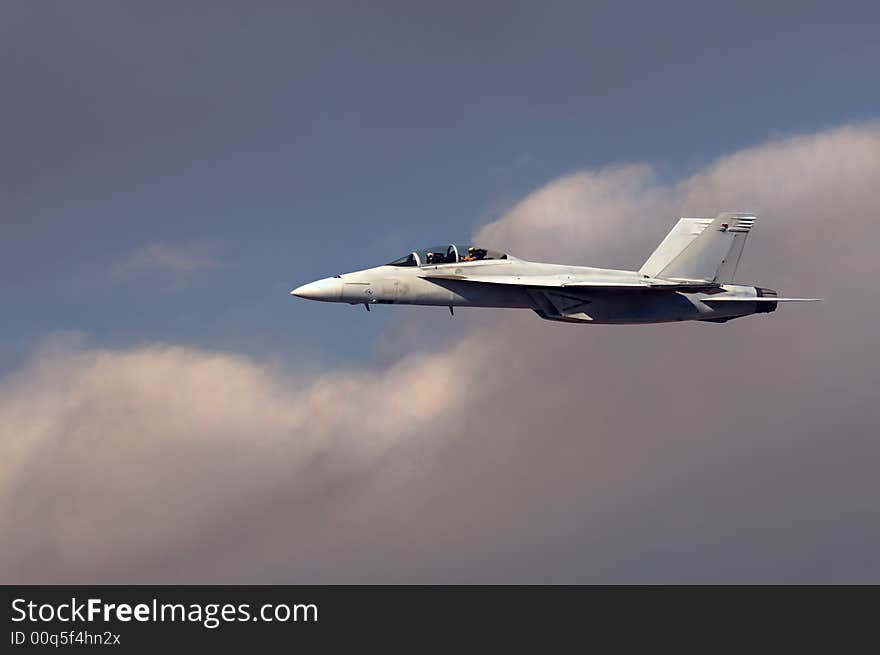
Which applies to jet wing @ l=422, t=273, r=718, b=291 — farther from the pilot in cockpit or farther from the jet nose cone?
the jet nose cone

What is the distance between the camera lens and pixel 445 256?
70375mm

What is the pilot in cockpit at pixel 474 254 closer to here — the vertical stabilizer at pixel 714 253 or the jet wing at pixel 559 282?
the jet wing at pixel 559 282

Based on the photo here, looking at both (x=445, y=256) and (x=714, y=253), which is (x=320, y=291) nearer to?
(x=445, y=256)

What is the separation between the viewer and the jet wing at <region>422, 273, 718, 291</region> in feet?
230

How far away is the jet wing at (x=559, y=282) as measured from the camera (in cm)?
7012

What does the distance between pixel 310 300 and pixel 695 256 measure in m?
24.0

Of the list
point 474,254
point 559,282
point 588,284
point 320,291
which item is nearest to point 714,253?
point 588,284

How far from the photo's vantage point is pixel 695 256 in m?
75.6

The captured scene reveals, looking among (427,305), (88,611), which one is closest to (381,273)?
(427,305)

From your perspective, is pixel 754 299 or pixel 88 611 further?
pixel 88 611

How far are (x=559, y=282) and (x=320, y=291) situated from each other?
13.7 m

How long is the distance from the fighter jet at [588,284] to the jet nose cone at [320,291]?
0.17ft

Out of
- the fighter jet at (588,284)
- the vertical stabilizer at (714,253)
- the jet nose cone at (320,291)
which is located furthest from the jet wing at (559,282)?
the jet nose cone at (320,291)

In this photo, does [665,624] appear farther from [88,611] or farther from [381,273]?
[381,273]
